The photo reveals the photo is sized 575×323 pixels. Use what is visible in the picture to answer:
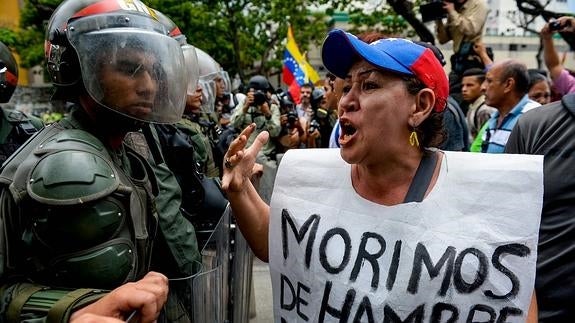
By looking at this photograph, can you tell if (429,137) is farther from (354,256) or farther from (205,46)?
(205,46)

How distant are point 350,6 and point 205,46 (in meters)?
10.5

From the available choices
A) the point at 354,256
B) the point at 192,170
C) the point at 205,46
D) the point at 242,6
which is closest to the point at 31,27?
the point at 205,46

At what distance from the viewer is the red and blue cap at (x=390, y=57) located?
1.57 m

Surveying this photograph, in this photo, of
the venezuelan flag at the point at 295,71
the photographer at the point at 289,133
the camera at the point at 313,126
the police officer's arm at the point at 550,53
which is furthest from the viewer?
the venezuelan flag at the point at 295,71

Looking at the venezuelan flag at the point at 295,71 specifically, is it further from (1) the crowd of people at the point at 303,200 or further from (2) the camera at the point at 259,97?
(1) the crowd of people at the point at 303,200

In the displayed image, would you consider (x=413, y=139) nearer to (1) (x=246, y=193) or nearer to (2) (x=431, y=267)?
(2) (x=431, y=267)

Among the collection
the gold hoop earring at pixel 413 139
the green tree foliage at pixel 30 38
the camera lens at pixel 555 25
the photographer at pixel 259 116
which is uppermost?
the camera lens at pixel 555 25

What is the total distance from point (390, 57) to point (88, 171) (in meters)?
0.91

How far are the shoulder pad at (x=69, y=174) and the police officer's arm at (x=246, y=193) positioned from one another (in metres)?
0.43

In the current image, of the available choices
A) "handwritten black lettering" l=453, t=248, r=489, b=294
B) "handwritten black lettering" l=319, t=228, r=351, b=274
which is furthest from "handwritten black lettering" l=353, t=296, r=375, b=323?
"handwritten black lettering" l=453, t=248, r=489, b=294

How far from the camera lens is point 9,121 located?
11.6ft

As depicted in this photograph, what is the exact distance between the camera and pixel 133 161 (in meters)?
1.79

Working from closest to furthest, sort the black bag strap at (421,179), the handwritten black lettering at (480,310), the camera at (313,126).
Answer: the handwritten black lettering at (480,310) → the black bag strap at (421,179) → the camera at (313,126)

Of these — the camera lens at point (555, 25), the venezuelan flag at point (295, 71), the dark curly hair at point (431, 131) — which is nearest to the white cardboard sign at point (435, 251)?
the dark curly hair at point (431, 131)
